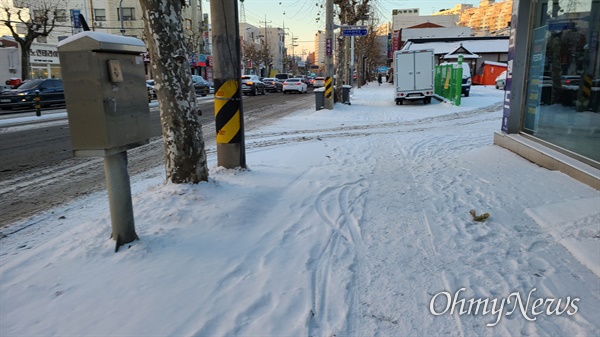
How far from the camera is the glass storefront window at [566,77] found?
20.9ft

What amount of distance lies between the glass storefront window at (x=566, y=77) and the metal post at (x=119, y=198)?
590 cm

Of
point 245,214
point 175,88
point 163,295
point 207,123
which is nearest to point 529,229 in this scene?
point 245,214

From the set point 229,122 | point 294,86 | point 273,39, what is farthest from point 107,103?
point 273,39

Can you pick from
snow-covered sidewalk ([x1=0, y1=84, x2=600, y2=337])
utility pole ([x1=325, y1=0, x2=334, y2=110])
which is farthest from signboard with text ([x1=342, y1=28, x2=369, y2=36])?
snow-covered sidewalk ([x1=0, y1=84, x2=600, y2=337])

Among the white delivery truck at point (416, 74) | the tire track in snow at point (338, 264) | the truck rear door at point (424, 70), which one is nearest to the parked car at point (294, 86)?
the white delivery truck at point (416, 74)

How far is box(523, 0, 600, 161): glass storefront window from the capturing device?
6371 mm

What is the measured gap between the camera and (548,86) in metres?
7.66

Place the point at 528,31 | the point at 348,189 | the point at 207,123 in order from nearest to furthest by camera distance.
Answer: the point at 348,189
the point at 528,31
the point at 207,123

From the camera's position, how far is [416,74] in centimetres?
2147

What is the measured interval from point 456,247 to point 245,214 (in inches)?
84.2

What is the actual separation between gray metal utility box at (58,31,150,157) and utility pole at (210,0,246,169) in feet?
8.07

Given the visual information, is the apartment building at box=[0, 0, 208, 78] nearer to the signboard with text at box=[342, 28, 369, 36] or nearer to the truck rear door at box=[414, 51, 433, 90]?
the signboard with text at box=[342, 28, 369, 36]

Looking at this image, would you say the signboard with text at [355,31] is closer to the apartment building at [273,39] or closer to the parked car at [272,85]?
the parked car at [272,85]

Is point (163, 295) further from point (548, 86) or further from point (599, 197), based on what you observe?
point (548, 86)
